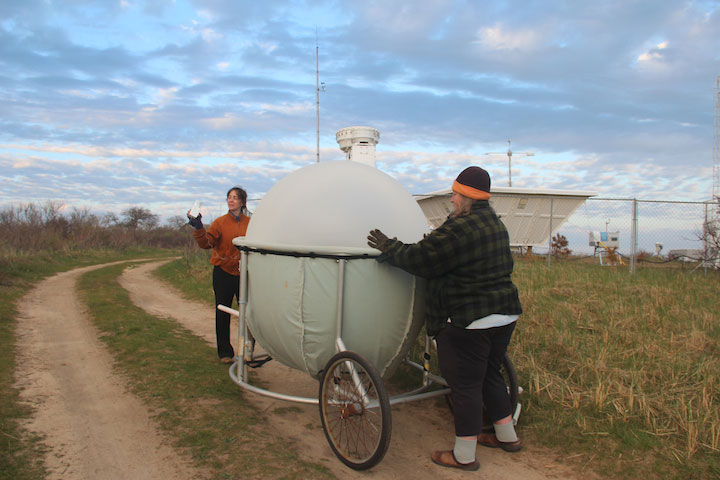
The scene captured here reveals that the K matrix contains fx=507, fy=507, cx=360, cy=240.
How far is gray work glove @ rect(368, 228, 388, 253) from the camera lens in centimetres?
372

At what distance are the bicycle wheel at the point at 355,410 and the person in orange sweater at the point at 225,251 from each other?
262cm

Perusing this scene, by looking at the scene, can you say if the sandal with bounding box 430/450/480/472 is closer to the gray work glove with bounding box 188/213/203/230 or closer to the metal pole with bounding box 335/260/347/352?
the metal pole with bounding box 335/260/347/352

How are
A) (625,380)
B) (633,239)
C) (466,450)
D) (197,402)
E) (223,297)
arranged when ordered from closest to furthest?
(466,450) < (197,402) < (625,380) < (223,297) < (633,239)

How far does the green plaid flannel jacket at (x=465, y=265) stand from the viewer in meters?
3.54

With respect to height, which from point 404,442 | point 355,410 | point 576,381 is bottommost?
point 404,442

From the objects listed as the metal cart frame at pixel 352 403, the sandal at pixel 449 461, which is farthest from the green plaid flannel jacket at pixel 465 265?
the sandal at pixel 449 461

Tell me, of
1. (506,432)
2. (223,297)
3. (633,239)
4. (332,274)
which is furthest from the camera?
(633,239)

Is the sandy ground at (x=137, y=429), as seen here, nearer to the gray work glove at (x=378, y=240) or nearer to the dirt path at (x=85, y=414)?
the dirt path at (x=85, y=414)

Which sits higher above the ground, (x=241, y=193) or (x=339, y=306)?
(x=241, y=193)

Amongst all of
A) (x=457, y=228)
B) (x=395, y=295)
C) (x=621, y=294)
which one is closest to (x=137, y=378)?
(x=395, y=295)

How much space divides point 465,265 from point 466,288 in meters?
0.16

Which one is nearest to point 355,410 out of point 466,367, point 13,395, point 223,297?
point 466,367

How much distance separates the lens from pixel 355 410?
3654mm

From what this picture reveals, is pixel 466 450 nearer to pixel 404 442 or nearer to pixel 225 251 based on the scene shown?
pixel 404 442
